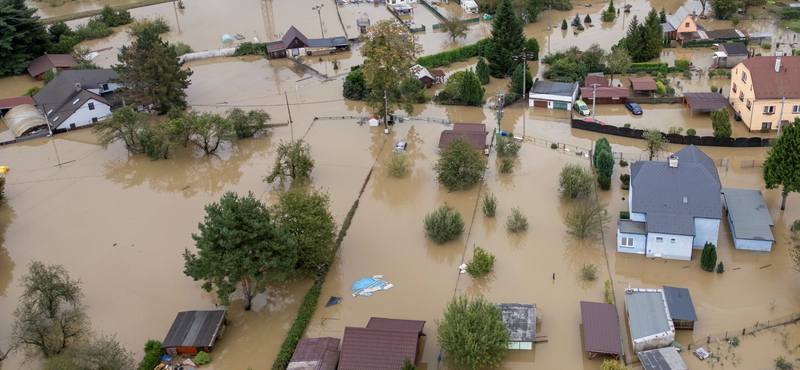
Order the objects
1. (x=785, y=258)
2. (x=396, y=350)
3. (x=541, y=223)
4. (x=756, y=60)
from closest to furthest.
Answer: (x=396, y=350), (x=785, y=258), (x=541, y=223), (x=756, y=60)

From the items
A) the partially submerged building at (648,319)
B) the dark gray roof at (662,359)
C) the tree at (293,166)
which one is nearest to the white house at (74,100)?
the tree at (293,166)

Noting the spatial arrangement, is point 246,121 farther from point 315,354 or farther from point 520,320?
point 520,320

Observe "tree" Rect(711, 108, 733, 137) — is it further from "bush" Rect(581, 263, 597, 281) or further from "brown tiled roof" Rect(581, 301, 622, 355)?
"brown tiled roof" Rect(581, 301, 622, 355)

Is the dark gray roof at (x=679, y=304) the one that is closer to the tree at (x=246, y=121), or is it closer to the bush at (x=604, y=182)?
the bush at (x=604, y=182)

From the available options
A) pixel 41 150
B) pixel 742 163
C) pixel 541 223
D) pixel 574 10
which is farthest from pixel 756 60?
pixel 41 150

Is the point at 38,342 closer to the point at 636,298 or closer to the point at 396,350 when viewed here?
the point at 396,350

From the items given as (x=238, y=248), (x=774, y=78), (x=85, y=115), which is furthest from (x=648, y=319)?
(x=85, y=115)
